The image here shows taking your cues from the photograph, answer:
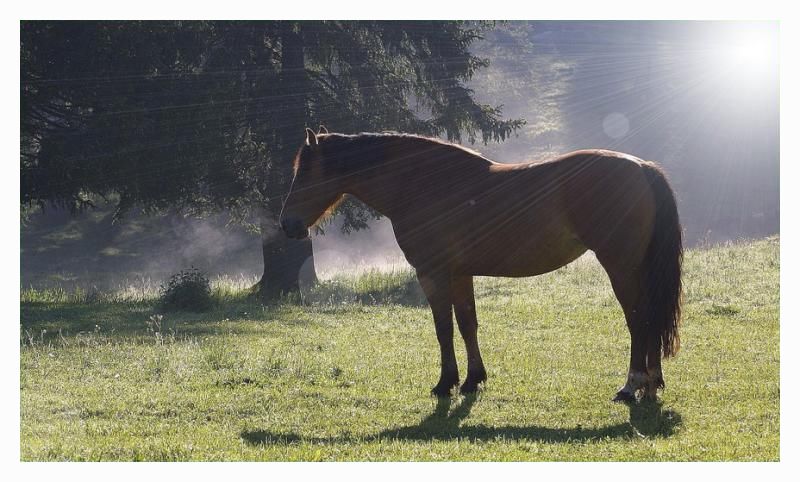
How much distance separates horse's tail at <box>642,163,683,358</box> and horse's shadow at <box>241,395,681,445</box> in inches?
31.4

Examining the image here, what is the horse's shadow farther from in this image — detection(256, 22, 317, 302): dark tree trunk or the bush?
detection(256, 22, 317, 302): dark tree trunk

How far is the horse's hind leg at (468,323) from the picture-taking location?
320 inches

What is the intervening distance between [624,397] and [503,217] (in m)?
1.97

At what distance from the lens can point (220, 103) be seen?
16.8 m

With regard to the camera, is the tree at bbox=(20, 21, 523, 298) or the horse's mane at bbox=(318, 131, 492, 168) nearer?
the horse's mane at bbox=(318, 131, 492, 168)

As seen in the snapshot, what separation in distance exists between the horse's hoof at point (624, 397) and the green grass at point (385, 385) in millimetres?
204

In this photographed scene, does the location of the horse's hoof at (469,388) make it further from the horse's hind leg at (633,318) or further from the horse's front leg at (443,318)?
the horse's hind leg at (633,318)

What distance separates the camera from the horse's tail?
23.0ft

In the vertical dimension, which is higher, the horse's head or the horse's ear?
the horse's ear

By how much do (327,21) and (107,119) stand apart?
536 cm

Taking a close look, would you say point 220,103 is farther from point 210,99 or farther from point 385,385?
point 385,385

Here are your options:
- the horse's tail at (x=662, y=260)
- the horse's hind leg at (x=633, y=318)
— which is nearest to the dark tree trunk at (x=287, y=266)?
the horse's hind leg at (x=633, y=318)

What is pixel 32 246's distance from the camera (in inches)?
1533

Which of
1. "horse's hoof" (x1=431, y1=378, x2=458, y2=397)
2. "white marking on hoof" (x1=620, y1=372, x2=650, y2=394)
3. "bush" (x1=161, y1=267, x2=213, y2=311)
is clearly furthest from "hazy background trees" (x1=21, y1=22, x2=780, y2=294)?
"horse's hoof" (x1=431, y1=378, x2=458, y2=397)
